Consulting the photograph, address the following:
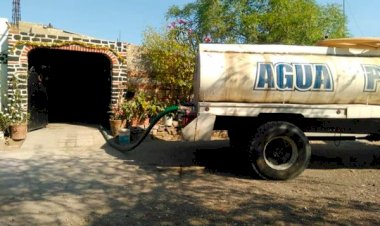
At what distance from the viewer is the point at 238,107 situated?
7.36m

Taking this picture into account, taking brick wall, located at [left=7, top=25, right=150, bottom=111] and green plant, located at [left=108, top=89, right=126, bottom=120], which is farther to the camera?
green plant, located at [left=108, top=89, right=126, bottom=120]

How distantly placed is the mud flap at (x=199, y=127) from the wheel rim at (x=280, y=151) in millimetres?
1113

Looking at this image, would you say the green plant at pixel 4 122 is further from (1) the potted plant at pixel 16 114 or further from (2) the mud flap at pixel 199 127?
(2) the mud flap at pixel 199 127

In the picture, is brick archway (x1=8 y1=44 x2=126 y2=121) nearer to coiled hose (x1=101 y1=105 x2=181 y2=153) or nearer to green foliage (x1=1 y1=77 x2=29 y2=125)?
green foliage (x1=1 y1=77 x2=29 y2=125)

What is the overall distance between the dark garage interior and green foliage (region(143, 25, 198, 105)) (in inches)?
76.6

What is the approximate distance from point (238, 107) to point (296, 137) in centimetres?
116

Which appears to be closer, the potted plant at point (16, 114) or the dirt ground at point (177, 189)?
the dirt ground at point (177, 189)

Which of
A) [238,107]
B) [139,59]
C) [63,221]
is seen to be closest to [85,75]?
[139,59]

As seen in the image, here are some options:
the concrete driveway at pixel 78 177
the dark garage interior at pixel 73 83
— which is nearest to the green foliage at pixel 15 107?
the concrete driveway at pixel 78 177

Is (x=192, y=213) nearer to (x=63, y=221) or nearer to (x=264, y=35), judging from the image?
(x=63, y=221)

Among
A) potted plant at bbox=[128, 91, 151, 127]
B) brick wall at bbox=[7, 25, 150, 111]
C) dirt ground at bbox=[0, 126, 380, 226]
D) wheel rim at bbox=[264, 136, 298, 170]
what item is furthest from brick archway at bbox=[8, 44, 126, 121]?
wheel rim at bbox=[264, 136, 298, 170]

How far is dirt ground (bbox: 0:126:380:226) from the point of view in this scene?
16.8ft

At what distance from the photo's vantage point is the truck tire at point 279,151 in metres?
→ 7.22

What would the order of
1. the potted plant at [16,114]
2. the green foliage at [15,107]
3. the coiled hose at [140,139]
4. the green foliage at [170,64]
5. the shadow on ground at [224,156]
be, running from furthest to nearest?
the green foliage at [170,64], the green foliage at [15,107], the potted plant at [16,114], the coiled hose at [140,139], the shadow on ground at [224,156]
